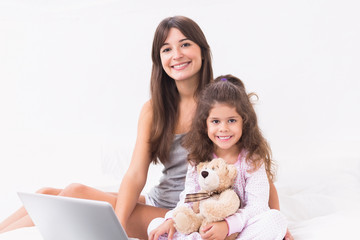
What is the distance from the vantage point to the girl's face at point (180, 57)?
1670 mm

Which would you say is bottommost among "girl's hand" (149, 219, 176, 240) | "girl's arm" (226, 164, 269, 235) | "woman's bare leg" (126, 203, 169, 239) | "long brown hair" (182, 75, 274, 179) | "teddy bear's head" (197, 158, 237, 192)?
"woman's bare leg" (126, 203, 169, 239)

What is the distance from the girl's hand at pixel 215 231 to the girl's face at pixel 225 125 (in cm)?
→ 24

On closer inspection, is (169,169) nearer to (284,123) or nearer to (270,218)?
(270,218)

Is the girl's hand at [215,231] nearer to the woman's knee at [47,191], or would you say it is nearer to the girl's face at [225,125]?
the girl's face at [225,125]

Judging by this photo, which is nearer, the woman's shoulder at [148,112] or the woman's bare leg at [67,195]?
the woman's bare leg at [67,195]

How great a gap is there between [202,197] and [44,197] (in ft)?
1.50

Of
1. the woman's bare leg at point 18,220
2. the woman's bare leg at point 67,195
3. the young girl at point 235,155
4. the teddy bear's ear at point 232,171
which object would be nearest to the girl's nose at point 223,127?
the young girl at point 235,155

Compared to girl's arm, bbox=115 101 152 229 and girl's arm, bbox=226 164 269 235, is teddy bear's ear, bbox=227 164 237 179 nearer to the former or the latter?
girl's arm, bbox=226 164 269 235

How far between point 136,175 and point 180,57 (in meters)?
0.45

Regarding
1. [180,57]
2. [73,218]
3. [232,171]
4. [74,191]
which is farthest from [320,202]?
[73,218]

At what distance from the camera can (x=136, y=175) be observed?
1722 mm

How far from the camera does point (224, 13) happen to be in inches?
108

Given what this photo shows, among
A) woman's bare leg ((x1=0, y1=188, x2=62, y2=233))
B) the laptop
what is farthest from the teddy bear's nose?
woman's bare leg ((x1=0, y1=188, x2=62, y2=233))

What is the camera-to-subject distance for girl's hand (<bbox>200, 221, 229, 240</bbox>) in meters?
1.27
